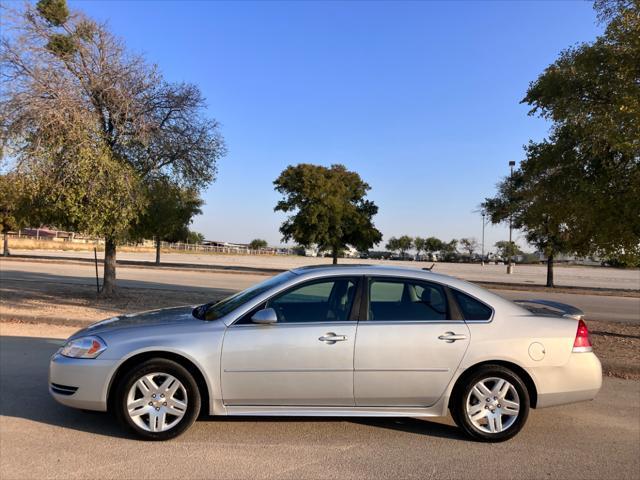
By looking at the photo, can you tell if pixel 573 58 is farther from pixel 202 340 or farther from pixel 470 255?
pixel 470 255

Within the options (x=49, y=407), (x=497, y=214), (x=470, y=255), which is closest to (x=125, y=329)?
(x=49, y=407)

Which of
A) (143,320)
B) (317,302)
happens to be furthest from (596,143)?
(143,320)

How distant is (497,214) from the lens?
28172 mm

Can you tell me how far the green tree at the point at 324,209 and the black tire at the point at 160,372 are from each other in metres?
28.2

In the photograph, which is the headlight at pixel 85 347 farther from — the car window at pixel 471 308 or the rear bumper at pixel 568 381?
the rear bumper at pixel 568 381

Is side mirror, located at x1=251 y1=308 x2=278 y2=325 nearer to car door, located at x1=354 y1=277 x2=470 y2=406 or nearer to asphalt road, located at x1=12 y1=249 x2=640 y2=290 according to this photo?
car door, located at x1=354 y1=277 x2=470 y2=406

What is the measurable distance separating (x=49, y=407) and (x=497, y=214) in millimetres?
26426

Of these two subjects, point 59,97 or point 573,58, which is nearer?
point 573,58

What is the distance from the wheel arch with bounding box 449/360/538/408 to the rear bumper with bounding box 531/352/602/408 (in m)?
0.04

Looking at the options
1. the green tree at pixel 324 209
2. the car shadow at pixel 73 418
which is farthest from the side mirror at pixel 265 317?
the green tree at pixel 324 209

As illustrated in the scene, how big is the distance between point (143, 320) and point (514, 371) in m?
3.41

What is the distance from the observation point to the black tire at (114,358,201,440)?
168 inches

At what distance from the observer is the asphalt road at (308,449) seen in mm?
3820

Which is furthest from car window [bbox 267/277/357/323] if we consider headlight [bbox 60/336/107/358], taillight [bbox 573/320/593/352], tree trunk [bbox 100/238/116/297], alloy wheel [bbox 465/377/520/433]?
tree trunk [bbox 100/238/116/297]
